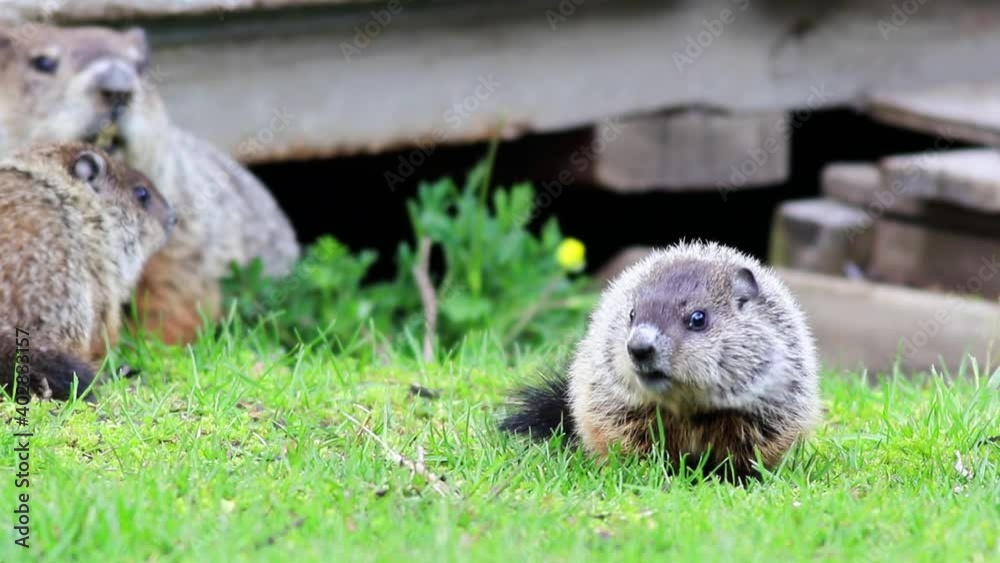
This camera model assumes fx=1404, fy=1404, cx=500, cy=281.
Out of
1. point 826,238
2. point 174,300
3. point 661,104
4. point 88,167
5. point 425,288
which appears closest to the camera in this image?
point 88,167

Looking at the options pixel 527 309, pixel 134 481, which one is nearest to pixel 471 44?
pixel 527 309

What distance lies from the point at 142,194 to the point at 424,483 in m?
2.56

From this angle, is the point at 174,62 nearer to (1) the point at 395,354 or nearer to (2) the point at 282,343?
(2) the point at 282,343

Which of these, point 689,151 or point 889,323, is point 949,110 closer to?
point 689,151

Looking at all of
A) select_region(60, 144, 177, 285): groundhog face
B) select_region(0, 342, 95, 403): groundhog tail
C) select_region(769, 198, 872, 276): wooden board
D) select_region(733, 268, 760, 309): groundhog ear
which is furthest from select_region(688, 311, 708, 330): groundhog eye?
select_region(769, 198, 872, 276): wooden board

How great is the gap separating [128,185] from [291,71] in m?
1.86

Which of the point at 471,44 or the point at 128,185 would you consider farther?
the point at 471,44

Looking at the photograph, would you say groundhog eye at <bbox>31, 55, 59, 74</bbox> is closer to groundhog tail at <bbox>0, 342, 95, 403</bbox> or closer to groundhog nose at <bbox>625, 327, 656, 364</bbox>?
groundhog tail at <bbox>0, 342, 95, 403</bbox>

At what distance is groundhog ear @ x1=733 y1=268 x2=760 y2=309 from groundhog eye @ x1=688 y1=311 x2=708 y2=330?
0.17 m

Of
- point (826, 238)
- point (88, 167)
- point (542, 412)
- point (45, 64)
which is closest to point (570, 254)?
point (826, 238)

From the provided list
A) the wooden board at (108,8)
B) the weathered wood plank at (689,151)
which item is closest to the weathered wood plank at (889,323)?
the weathered wood plank at (689,151)

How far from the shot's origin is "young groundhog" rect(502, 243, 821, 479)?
4.23 meters

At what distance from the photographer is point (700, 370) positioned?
4207 millimetres

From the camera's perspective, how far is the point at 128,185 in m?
5.92
